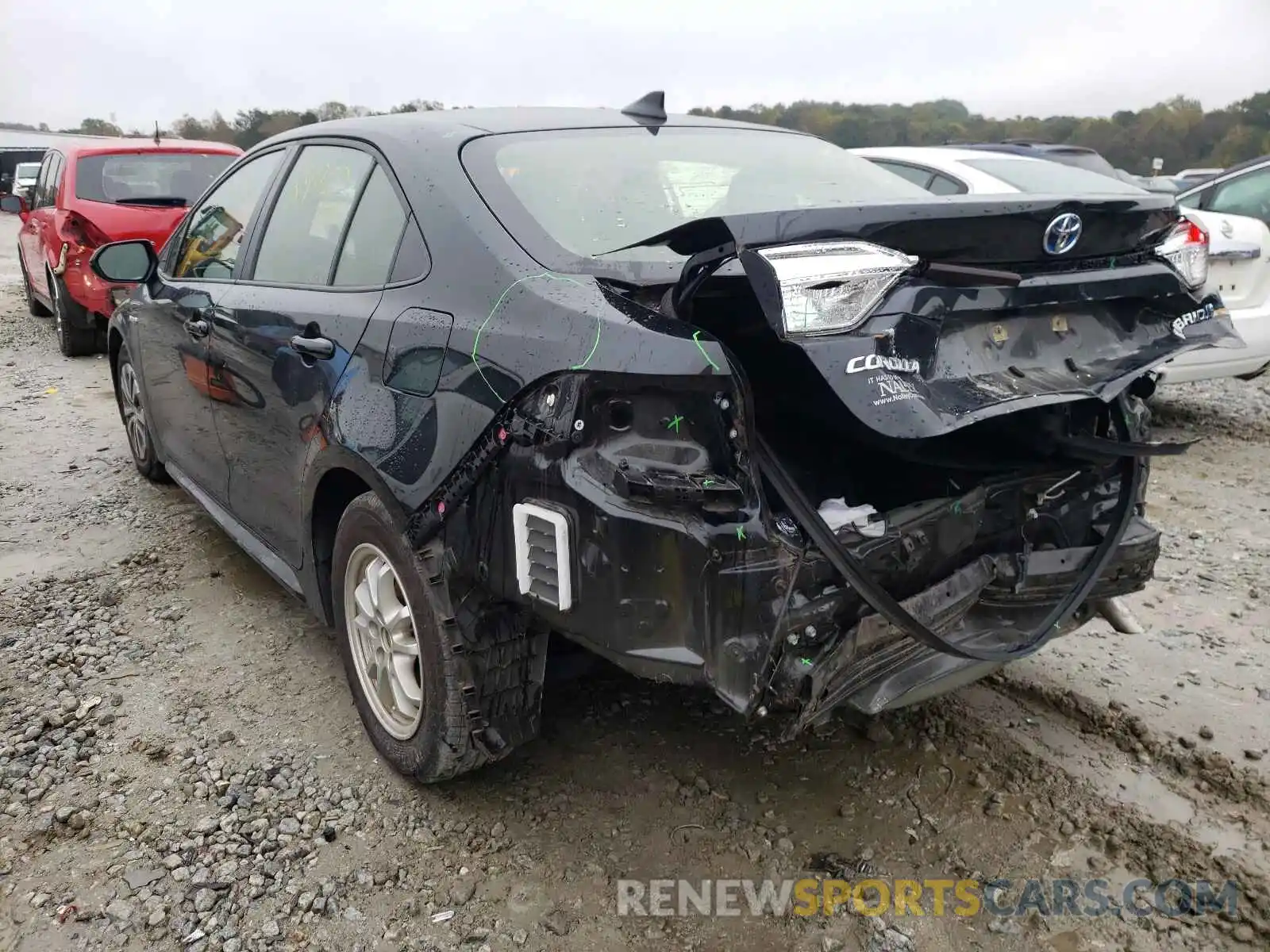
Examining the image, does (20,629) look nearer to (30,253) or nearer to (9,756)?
(9,756)

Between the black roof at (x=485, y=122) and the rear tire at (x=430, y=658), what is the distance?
41.1 inches

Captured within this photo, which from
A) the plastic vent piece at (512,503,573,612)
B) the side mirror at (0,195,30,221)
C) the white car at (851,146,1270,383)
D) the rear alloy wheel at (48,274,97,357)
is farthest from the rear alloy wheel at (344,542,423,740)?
the side mirror at (0,195,30,221)

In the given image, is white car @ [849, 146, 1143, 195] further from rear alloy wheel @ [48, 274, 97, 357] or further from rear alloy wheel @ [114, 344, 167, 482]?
rear alloy wheel @ [48, 274, 97, 357]

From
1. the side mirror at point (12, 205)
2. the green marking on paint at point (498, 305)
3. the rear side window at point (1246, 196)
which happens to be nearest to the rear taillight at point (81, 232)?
the side mirror at point (12, 205)

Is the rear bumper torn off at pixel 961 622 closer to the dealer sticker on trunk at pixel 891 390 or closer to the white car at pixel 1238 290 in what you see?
the dealer sticker on trunk at pixel 891 390

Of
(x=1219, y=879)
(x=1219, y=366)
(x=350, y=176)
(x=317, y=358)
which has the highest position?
(x=350, y=176)

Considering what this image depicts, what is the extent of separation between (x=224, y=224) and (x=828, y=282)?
2740mm

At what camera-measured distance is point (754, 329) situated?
6.41 feet

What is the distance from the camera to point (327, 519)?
281cm

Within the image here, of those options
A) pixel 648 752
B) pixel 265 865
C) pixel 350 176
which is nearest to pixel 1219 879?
pixel 648 752

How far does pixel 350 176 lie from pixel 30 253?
28.6 feet

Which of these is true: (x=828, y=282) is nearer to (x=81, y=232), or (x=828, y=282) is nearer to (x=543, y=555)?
(x=543, y=555)

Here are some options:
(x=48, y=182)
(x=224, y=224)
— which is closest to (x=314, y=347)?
(x=224, y=224)

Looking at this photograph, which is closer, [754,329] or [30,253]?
[754,329]
